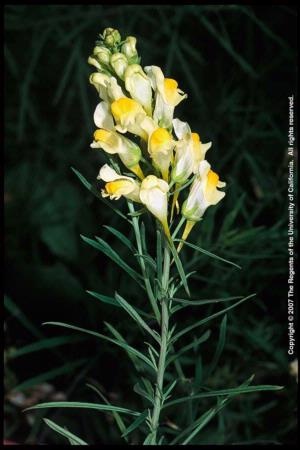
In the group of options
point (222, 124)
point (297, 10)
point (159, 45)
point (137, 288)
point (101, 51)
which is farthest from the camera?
point (159, 45)

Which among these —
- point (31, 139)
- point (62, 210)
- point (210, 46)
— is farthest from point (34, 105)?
point (210, 46)

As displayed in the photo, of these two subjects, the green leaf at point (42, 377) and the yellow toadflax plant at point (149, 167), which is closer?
the yellow toadflax plant at point (149, 167)

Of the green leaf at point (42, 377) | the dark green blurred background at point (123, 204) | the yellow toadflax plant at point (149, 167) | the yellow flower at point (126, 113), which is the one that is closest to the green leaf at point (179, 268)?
the yellow toadflax plant at point (149, 167)

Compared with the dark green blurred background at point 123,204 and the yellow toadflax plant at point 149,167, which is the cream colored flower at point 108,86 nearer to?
the yellow toadflax plant at point 149,167

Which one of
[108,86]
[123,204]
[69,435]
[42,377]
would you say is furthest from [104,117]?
[123,204]

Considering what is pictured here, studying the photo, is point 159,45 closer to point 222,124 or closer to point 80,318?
point 222,124

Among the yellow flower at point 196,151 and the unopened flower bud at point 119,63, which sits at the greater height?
the unopened flower bud at point 119,63

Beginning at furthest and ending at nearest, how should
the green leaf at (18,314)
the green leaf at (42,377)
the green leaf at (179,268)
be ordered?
the green leaf at (18,314), the green leaf at (42,377), the green leaf at (179,268)

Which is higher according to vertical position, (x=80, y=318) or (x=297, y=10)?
(x=297, y=10)

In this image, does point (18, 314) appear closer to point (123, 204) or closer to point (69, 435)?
point (123, 204)
